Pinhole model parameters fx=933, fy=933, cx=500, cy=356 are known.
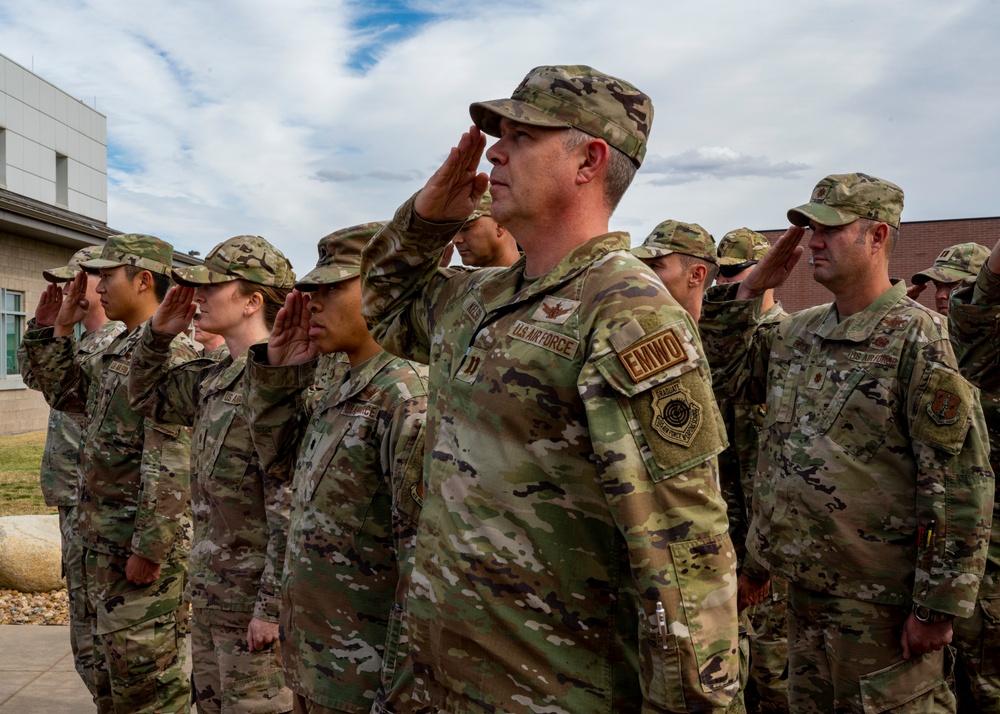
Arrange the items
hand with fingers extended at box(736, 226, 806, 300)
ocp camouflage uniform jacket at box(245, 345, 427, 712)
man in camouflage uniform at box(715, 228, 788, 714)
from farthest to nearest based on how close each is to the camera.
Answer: man in camouflage uniform at box(715, 228, 788, 714), hand with fingers extended at box(736, 226, 806, 300), ocp camouflage uniform jacket at box(245, 345, 427, 712)

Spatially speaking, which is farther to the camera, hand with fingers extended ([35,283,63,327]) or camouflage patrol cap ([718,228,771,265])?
camouflage patrol cap ([718,228,771,265])

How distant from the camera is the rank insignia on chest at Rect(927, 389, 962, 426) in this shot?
136 inches

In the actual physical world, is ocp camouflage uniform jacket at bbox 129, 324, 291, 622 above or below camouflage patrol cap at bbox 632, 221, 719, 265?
below

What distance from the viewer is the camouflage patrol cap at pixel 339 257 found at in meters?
3.35

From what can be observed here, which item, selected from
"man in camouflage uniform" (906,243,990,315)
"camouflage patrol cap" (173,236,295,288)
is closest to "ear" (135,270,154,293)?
"camouflage patrol cap" (173,236,295,288)

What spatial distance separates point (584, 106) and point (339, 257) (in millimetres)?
1505

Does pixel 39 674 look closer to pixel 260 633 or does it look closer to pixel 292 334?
pixel 260 633

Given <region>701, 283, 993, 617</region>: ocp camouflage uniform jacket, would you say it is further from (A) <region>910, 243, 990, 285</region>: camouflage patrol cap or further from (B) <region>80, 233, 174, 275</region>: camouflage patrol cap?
(B) <region>80, 233, 174, 275</region>: camouflage patrol cap

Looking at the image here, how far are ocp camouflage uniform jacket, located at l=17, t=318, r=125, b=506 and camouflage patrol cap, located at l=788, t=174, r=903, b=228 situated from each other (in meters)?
4.21

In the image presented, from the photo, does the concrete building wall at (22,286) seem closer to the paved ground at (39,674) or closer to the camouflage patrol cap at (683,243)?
the paved ground at (39,674)

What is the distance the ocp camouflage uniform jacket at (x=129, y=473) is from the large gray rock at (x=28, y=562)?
3687mm

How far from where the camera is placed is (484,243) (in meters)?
4.42

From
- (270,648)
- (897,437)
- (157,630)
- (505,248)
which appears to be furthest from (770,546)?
(157,630)

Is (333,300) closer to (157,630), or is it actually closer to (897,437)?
(897,437)
